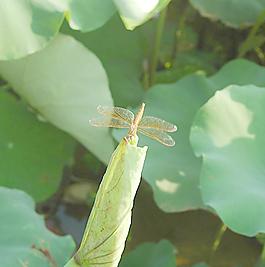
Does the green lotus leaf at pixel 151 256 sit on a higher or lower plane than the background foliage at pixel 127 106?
lower

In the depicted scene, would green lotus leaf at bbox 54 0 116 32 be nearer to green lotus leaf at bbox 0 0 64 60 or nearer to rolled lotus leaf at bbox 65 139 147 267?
green lotus leaf at bbox 0 0 64 60

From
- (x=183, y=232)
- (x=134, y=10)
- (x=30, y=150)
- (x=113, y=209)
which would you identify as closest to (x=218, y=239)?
(x=183, y=232)

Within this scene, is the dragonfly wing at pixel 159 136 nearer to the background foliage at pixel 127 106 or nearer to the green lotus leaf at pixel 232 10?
the background foliage at pixel 127 106

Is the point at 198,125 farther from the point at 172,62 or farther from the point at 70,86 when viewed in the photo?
the point at 172,62

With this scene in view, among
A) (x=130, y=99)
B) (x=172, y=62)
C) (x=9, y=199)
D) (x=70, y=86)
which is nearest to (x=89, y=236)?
(x=9, y=199)

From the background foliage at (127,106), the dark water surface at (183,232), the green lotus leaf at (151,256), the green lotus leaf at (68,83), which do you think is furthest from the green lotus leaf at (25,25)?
the dark water surface at (183,232)
